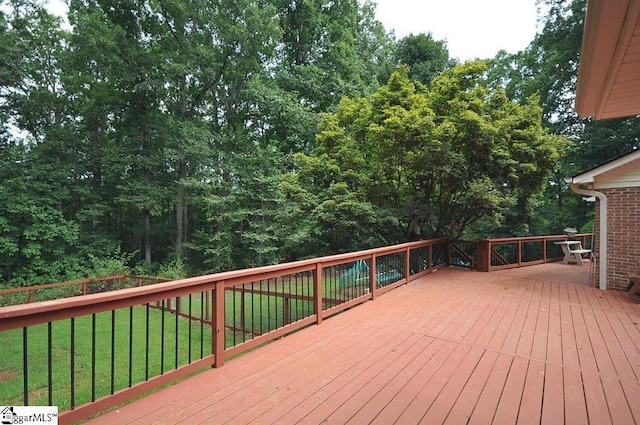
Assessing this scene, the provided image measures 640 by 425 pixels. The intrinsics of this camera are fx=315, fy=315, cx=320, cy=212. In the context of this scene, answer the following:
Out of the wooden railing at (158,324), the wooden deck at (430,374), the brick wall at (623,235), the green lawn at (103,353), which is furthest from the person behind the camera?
the brick wall at (623,235)

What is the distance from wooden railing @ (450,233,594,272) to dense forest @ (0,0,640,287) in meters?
0.83

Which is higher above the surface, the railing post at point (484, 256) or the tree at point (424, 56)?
the tree at point (424, 56)

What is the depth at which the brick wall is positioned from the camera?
5855 millimetres

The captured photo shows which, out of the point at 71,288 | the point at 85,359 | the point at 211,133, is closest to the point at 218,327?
the point at 85,359

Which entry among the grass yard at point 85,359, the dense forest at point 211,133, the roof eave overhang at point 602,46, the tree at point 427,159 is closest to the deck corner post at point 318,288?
the grass yard at point 85,359

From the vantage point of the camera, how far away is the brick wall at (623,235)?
5.86 m

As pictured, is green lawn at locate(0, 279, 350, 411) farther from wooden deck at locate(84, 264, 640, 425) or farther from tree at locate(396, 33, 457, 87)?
tree at locate(396, 33, 457, 87)

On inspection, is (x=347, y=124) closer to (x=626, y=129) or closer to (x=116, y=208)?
(x=626, y=129)

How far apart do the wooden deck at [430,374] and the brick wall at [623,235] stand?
1799mm

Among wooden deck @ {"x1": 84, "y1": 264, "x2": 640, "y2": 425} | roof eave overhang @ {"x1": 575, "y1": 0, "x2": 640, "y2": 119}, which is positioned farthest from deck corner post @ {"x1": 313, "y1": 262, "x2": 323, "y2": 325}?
roof eave overhang @ {"x1": 575, "y1": 0, "x2": 640, "y2": 119}

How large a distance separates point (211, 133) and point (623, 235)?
14.2 m

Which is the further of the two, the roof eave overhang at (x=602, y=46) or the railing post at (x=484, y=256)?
the railing post at (x=484, y=256)

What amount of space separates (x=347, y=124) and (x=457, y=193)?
155 inches

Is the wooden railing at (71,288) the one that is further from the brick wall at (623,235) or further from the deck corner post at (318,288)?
the brick wall at (623,235)
